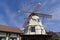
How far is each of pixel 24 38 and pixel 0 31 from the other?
8204 millimetres

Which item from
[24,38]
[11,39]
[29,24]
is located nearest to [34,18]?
[29,24]

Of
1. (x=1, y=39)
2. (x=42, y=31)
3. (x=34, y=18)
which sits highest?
(x=34, y=18)

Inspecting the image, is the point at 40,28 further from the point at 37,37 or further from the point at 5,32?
the point at 5,32

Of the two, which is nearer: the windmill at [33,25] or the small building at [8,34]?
the small building at [8,34]

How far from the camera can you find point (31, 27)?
131 ft

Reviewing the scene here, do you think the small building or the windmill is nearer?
the small building

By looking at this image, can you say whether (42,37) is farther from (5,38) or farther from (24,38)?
(5,38)

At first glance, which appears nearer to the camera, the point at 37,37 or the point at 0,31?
the point at 0,31

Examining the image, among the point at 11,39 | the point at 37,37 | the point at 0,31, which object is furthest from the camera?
the point at 37,37

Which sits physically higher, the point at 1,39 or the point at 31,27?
the point at 31,27

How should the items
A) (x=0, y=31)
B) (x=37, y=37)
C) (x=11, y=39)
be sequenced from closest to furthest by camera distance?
(x=0, y=31)
(x=11, y=39)
(x=37, y=37)

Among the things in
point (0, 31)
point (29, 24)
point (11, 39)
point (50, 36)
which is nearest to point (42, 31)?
point (29, 24)

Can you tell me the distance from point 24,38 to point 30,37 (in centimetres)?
142

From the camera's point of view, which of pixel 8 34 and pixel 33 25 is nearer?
pixel 8 34
